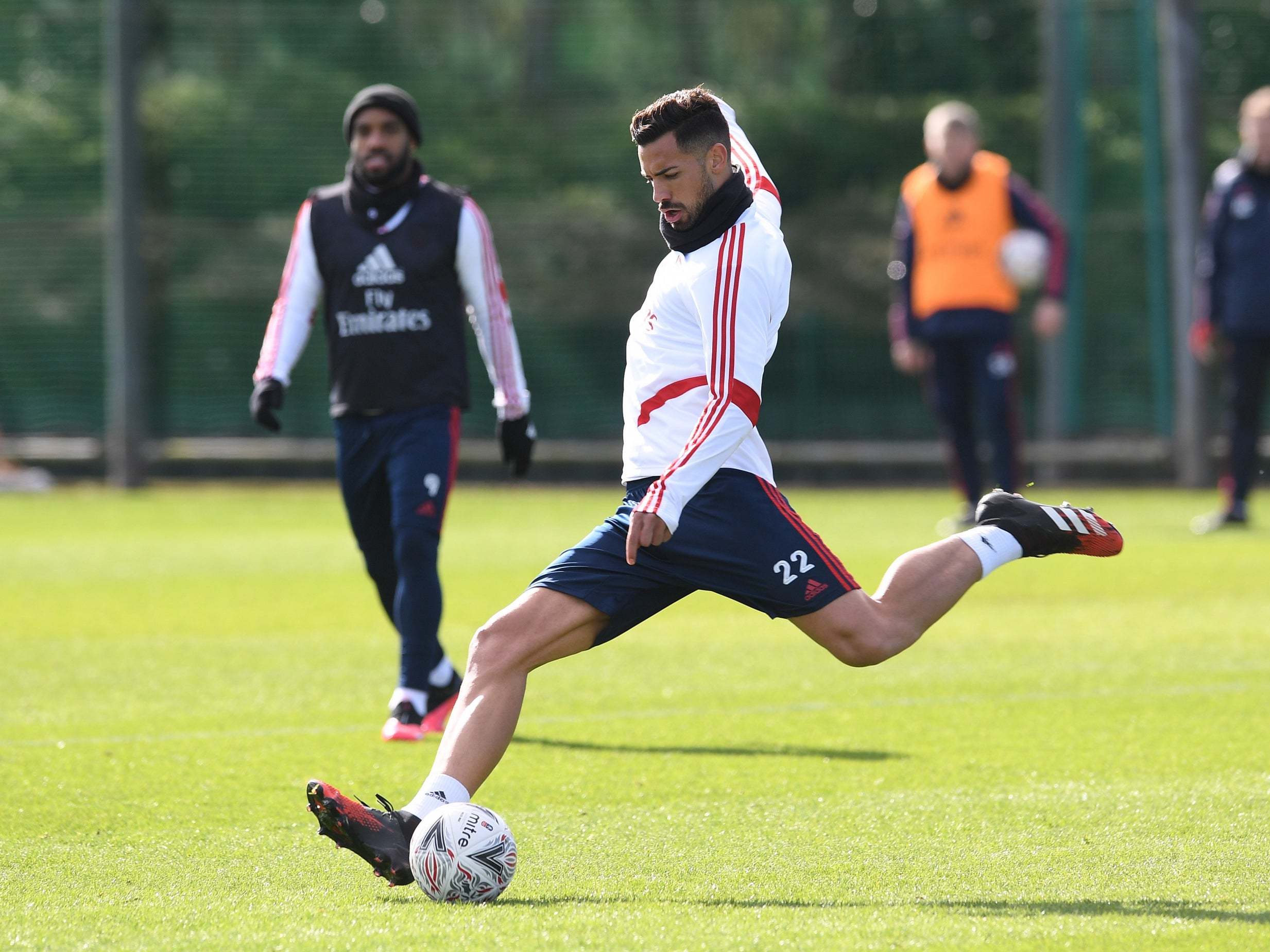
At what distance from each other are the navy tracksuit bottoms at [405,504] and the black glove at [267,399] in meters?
0.22

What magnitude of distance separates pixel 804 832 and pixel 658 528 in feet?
3.14

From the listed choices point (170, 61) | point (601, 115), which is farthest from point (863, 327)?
point (170, 61)

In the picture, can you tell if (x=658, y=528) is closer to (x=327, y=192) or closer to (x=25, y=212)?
(x=327, y=192)

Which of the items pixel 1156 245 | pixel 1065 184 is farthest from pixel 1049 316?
pixel 1156 245

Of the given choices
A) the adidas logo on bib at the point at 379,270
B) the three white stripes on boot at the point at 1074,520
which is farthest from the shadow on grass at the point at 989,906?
the adidas logo on bib at the point at 379,270

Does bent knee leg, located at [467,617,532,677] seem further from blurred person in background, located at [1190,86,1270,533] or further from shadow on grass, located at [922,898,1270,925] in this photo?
blurred person in background, located at [1190,86,1270,533]

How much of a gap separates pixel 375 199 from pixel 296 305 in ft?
1.51

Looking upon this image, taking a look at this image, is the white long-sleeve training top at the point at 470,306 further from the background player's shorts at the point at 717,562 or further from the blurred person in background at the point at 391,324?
the background player's shorts at the point at 717,562

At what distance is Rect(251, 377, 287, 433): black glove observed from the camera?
6543 mm

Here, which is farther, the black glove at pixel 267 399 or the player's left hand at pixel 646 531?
the black glove at pixel 267 399

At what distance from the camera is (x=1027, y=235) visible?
12172 millimetres

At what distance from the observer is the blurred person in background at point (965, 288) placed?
12.1 m

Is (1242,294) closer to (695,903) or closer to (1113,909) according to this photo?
(1113,909)

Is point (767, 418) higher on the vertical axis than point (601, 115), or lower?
lower
